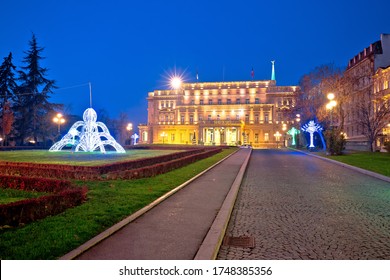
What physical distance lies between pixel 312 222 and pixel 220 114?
106m

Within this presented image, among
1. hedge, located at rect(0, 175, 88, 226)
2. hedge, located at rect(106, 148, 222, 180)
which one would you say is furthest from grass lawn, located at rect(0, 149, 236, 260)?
hedge, located at rect(106, 148, 222, 180)

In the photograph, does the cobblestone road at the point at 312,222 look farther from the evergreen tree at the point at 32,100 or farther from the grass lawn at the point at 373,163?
the evergreen tree at the point at 32,100

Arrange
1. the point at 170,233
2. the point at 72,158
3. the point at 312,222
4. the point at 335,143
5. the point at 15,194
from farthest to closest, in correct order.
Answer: the point at 335,143, the point at 72,158, the point at 15,194, the point at 312,222, the point at 170,233

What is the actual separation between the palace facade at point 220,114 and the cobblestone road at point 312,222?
8476cm

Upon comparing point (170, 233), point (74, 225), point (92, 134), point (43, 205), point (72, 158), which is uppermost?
point (92, 134)

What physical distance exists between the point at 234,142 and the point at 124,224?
9298 cm

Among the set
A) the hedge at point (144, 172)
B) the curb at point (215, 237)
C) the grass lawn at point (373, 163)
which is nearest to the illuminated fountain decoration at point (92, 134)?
the hedge at point (144, 172)

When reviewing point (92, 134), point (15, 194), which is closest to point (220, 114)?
point (92, 134)

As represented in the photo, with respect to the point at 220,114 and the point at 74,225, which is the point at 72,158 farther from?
the point at 220,114

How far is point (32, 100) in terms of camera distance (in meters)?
63.3

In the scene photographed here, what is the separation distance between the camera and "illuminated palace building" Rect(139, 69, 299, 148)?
102062 millimetres

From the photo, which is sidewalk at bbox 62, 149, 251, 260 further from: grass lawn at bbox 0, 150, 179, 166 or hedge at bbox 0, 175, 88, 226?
grass lawn at bbox 0, 150, 179, 166

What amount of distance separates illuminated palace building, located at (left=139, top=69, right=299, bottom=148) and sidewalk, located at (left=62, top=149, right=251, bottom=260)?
289 ft

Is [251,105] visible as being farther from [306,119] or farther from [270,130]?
[306,119]
